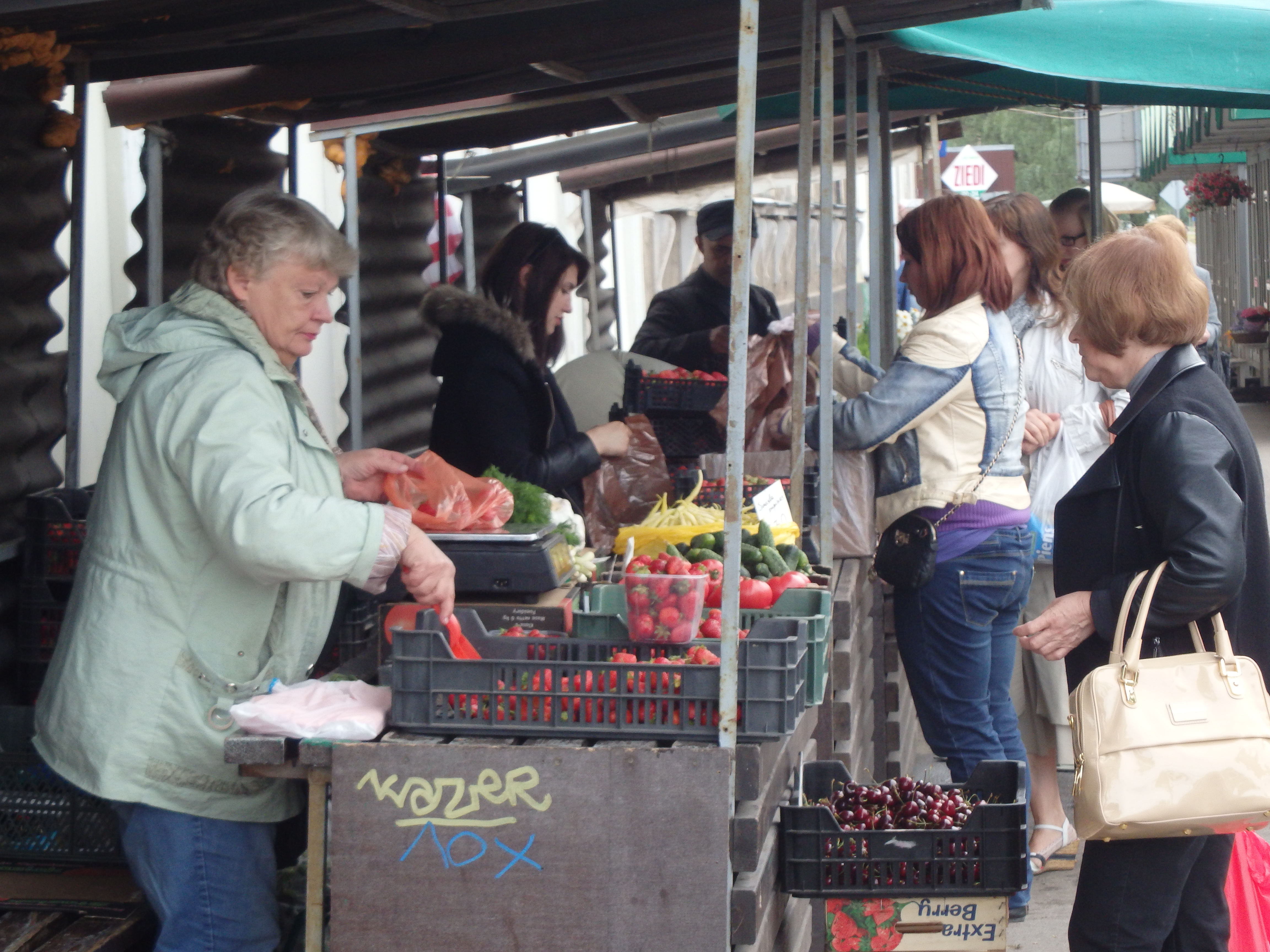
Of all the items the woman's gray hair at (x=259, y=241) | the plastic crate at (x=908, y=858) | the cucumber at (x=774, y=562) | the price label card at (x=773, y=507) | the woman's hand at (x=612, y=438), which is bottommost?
the plastic crate at (x=908, y=858)

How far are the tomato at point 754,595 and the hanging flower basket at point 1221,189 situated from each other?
18.4m

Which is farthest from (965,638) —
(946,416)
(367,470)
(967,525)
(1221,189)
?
(1221,189)

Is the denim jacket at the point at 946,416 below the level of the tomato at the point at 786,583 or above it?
above

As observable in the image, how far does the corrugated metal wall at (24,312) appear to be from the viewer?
3.50m

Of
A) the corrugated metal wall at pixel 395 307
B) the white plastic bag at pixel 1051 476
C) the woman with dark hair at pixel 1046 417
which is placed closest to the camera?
the woman with dark hair at pixel 1046 417

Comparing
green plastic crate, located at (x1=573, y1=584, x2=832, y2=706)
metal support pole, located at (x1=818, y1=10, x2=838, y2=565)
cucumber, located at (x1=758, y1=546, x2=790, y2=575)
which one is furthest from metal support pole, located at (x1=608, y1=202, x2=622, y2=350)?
green plastic crate, located at (x1=573, y1=584, x2=832, y2=706)

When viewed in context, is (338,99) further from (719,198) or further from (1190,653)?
(719,198)

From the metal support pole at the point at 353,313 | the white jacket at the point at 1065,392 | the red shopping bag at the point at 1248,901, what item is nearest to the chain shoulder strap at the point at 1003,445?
the white jacket at the point at 1065,392

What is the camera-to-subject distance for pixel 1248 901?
325 cm

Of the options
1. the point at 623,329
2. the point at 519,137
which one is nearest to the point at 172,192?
the point at 519,137

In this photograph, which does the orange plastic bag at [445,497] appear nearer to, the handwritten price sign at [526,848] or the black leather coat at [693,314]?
the handwritten price sign at [526,848]

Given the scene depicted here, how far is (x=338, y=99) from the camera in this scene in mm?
4469

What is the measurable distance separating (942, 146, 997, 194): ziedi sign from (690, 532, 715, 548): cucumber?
1615 centimetres

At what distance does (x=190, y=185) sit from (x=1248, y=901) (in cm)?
374
